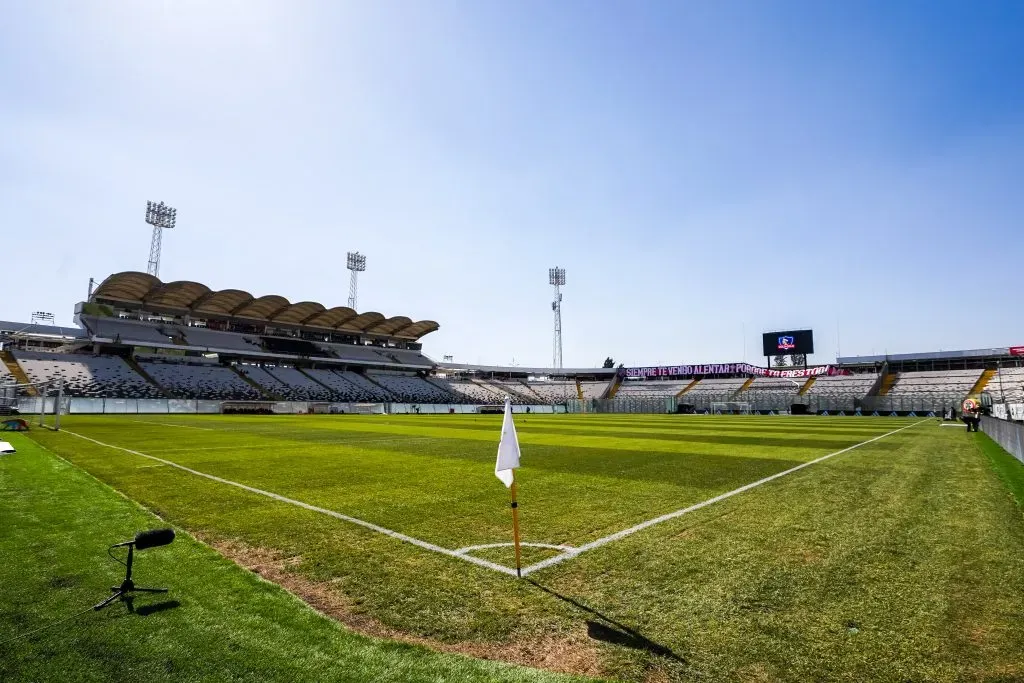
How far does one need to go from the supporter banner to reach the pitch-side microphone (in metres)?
92.5

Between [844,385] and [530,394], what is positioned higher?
[844,385]

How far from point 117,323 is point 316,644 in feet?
254

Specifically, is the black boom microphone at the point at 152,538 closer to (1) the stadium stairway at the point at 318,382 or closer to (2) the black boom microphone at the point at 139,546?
(2) the black boom microphone at the point at 139,546

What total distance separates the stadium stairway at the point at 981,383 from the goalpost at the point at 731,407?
24910 millimetres

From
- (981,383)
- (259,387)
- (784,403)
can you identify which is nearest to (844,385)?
(784,403)

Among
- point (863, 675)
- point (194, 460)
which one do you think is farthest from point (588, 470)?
point (194, 460)

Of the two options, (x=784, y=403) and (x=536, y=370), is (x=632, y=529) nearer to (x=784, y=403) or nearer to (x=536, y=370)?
(x=784, y=403)

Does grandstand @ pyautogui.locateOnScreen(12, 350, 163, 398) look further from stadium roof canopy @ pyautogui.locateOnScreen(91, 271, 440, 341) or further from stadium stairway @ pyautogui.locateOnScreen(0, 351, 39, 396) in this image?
stadium roof canopy @ pyautogui.locateOnScreen(91, 271, 440, 341)

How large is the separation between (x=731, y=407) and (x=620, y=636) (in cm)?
7803

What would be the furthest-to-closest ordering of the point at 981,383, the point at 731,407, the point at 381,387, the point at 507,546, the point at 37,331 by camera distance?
the point at 381,387, the point at 731,407, the point at 981,383, the point at 37,331, the point at 507,546

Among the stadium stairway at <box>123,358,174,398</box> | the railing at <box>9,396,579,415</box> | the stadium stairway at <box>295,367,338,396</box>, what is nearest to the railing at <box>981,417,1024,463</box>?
the railing at <box>9,396,579,415</box>

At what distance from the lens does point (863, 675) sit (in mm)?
3414

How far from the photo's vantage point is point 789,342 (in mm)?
83438

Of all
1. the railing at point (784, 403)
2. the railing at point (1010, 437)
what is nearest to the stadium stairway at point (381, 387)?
the railing at point (784, 403)
